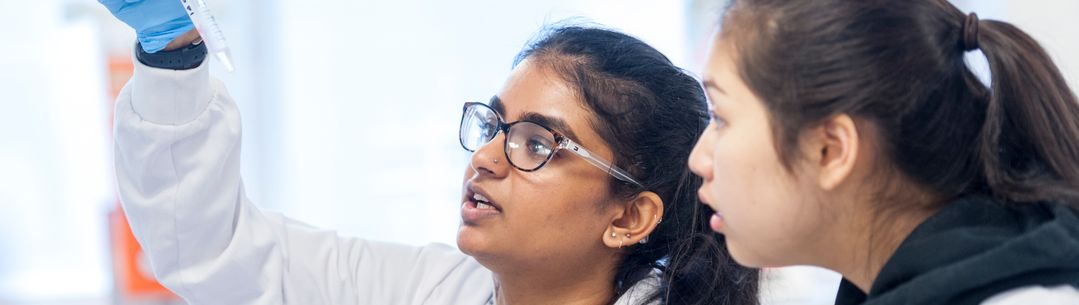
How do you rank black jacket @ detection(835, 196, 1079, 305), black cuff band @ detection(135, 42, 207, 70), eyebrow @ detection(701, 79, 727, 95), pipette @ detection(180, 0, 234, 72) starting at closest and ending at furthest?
black jacket @ detection(835, 196, 1079, 305), eyebrow @ detection(701, 79, 727, 95), pipette @ detection(180, 0, 234, 72), black cuff band @ detection(135, 42, 207, 70)

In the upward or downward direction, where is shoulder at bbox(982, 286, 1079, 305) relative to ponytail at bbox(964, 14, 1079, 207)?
downward

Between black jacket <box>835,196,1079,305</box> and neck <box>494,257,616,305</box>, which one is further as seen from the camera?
neck <box>494,257,616,305</box>

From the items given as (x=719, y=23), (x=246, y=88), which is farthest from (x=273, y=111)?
(x=719, y=23)

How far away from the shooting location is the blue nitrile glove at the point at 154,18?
134 cm

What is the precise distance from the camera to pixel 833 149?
0.99m

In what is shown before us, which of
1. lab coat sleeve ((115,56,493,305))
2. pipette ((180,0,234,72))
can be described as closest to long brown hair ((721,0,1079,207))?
pipette ((180,0,234,72))

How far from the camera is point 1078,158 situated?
1.02 meters

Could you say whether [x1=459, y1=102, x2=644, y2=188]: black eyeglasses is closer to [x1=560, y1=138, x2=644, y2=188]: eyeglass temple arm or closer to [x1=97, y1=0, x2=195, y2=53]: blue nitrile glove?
[x1=560, y1=138, x2=644, y2=188]: eyeglass temple arm

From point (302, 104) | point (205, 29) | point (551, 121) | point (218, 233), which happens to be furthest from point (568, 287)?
point (302, 104)

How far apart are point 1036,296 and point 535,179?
2.21ft

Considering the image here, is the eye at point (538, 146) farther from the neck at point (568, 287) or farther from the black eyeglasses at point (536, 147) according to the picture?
the neck at point (568, 287)

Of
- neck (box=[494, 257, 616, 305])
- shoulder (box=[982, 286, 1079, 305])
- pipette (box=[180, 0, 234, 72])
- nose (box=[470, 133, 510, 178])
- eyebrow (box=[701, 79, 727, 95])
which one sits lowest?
neck (box=[494, 257, 616, 305])

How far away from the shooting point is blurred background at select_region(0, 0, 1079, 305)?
116 inches

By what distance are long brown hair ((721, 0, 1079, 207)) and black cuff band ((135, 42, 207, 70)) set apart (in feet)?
2.54
